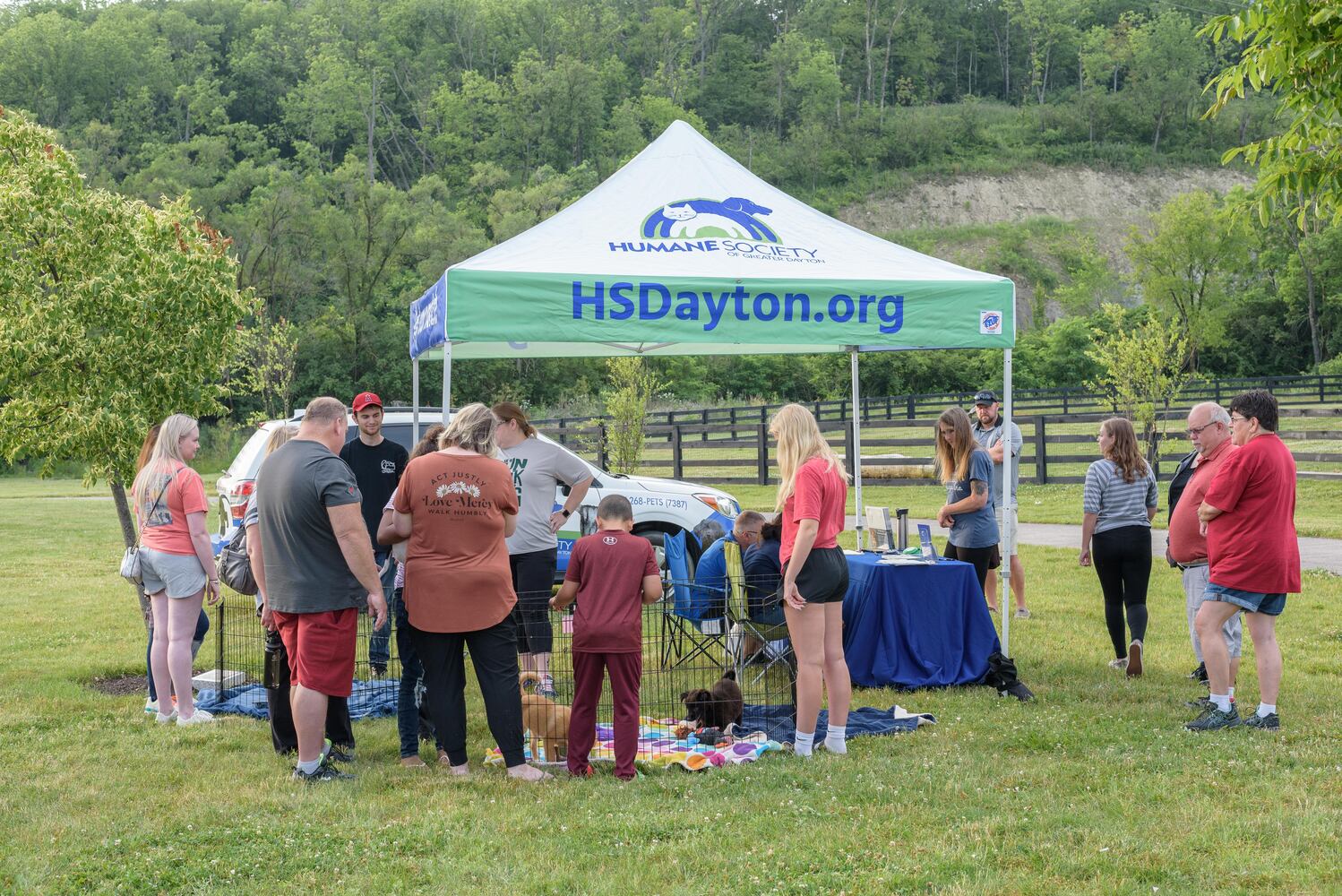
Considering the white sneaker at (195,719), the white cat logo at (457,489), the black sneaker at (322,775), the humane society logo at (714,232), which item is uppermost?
Answer: the humane society logo at (714,232)

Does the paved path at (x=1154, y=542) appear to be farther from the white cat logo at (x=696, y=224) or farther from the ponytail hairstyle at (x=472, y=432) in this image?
the ponytail hairstyle at (x=472, y=432)

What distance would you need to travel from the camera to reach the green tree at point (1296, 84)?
5199mm

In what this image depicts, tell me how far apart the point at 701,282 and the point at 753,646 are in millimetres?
2379

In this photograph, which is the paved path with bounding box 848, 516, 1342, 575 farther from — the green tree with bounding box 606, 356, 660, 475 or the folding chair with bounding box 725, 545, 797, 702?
the green tree with bounding box 606, 356, 660, 475

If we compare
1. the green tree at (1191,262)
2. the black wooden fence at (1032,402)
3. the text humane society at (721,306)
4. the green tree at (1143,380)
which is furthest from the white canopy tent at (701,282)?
the green tree at (1191,262)

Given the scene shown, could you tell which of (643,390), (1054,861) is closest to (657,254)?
(1054,861)

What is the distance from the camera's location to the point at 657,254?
7.14 metres

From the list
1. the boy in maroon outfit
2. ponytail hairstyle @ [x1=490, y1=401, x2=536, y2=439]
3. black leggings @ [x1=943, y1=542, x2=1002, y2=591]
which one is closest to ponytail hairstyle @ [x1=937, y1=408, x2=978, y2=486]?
black leggings @ [x1=943, y1=542, x2=1002, y2=591]

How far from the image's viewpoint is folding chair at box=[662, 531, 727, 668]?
7.03 metres

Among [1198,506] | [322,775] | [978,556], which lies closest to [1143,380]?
[978,556]

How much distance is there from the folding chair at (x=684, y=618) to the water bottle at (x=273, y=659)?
7.02ft

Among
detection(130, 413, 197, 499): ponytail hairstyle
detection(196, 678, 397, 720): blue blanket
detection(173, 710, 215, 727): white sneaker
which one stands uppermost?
detection(130, 413, 197, 499): ponytail hairstyle

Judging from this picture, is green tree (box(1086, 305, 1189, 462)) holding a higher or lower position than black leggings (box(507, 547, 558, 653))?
higher

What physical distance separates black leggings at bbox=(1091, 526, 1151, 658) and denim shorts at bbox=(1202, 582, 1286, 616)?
125cm
